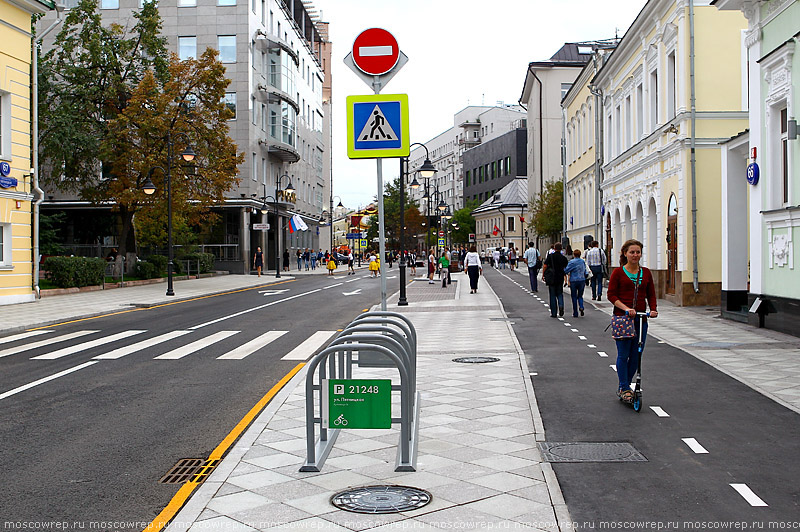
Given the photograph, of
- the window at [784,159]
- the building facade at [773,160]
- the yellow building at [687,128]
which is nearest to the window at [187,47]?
the yellow building at [687,128]

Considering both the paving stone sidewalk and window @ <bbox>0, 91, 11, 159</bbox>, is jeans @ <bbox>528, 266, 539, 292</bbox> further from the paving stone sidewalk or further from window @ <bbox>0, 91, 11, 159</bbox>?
the paving stone sidewalk

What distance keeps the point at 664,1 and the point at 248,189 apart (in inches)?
1332

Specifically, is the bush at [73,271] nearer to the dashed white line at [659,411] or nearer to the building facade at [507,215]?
the dashed white line at [659,411]

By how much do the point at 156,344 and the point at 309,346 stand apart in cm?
296

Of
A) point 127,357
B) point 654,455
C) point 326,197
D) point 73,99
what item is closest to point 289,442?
point 654,455

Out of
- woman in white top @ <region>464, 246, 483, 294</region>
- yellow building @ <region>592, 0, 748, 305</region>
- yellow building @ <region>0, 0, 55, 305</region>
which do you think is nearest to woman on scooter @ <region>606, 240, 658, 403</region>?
yellow building @ <region>592, 0, 748, 305</region>

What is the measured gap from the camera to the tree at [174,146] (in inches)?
1389

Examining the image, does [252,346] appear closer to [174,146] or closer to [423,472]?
[423,472]

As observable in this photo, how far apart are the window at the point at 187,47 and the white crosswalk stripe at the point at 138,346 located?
39276 mm

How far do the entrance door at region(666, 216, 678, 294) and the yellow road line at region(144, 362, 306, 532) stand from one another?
15346 millimetres

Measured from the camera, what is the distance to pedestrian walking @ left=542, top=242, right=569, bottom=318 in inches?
757

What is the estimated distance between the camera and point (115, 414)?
27.2 feet

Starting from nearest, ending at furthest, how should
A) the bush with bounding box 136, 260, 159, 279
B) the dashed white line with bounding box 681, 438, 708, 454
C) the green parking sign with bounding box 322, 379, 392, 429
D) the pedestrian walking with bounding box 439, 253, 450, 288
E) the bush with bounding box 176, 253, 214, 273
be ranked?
the green parking sign with bounding box 322, 379, 392, 429, the dashed white line with bounding box 681, 438, 708, 454, the pedestrian walking with bounding box 439, 253, 450, 288, the bush with bounding box 136, 260, 159, 279, the bush with bounding box 176, 253, 214, 273

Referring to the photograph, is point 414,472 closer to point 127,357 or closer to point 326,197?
point 127,357
